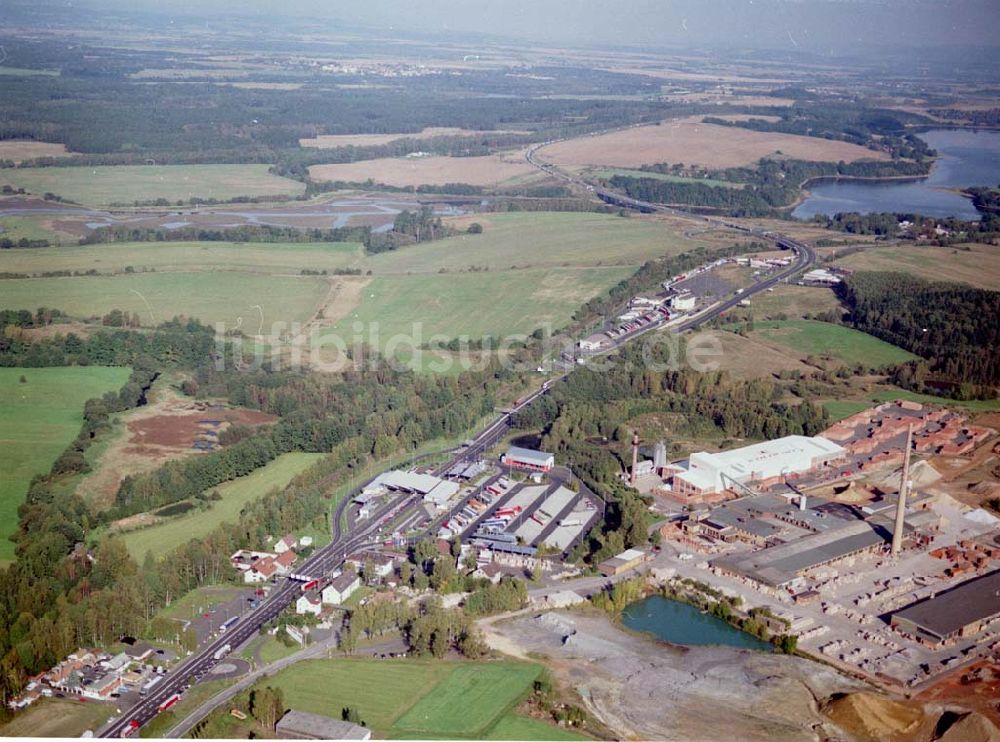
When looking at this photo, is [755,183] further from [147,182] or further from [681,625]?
[681,625]

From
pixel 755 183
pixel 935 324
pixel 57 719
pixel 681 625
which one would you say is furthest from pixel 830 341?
pixel 755 183

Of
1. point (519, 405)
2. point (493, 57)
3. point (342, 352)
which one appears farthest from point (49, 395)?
point (493, 57)

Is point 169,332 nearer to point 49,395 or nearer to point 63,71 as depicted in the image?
point 49,395

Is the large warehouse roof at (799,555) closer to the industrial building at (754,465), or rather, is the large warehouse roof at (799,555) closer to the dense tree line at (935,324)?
the industrial building at (754,465)

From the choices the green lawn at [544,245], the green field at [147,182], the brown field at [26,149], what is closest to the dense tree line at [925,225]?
the green lawn at [544,245]

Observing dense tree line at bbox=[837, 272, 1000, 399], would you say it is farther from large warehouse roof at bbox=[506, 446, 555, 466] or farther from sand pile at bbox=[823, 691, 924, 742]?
sand pile at bbox=[823, 691, 924, 742]

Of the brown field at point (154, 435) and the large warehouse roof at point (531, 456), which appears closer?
the brown field at point (154, 435)
